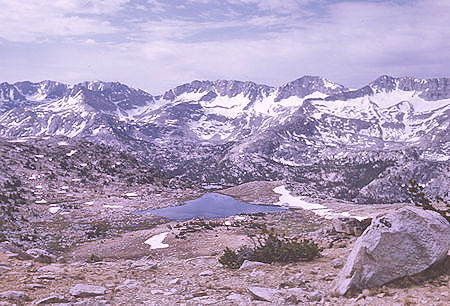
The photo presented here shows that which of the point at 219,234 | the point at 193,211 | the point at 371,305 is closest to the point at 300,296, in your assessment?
the point at 371,305

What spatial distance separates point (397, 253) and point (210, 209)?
128m

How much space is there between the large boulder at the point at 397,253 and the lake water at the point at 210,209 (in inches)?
3894

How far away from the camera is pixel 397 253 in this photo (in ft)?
41.8

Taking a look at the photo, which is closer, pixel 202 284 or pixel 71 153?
pixel 202 284

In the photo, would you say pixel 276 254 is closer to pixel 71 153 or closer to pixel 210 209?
pixel 210 209

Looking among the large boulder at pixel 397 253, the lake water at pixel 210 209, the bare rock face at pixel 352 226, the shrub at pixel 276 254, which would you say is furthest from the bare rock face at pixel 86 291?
the lake water at pixel 210 209

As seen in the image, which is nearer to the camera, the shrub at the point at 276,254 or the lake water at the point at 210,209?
the shrub at the point at 276,254

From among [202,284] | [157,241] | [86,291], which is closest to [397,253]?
[202,284]

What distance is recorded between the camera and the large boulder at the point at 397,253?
41.4 ft

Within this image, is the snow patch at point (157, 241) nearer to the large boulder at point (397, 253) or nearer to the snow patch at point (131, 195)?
the large boulder at point (397, 253)

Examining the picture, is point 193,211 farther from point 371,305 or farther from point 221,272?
point 371,305

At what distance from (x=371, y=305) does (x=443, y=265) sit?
3.95 m

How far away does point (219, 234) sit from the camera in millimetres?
55250

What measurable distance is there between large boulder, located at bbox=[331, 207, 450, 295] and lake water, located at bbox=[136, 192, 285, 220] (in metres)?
98.9
